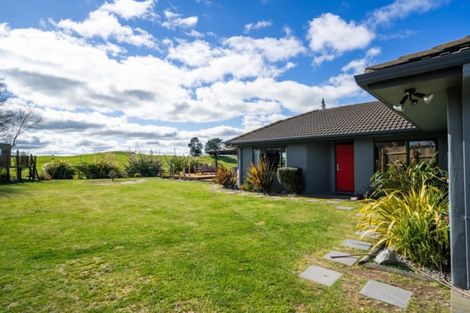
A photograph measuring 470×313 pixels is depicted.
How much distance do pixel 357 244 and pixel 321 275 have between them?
1.62m

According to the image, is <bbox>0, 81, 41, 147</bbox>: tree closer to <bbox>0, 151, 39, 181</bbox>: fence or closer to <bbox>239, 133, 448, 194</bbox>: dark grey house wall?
<bbox>0, 151, 39, 181</bbox>: fence

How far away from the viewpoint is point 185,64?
1169 centimetres

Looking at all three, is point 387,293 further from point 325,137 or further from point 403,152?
point 403,152

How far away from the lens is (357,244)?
177 inches

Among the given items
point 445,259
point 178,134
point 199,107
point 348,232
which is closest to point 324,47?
point 348,232

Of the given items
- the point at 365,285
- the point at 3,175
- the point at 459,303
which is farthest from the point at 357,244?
the point at 3,175

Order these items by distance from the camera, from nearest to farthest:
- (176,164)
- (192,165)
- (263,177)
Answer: (263,177) → (176,164) → (192,165)

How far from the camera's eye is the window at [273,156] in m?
12.5

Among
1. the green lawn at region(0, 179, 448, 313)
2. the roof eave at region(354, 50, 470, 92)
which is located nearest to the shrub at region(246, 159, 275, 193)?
the green lawn at region(0, 179, 448, 313)

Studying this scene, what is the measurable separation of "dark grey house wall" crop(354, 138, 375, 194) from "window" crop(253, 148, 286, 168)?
350 cm

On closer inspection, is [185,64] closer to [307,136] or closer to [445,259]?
[307,136]

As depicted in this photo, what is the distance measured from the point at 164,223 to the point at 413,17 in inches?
376

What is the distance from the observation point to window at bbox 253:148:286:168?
A: 12.5 metres

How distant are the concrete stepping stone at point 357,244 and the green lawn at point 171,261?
0.79 ft
